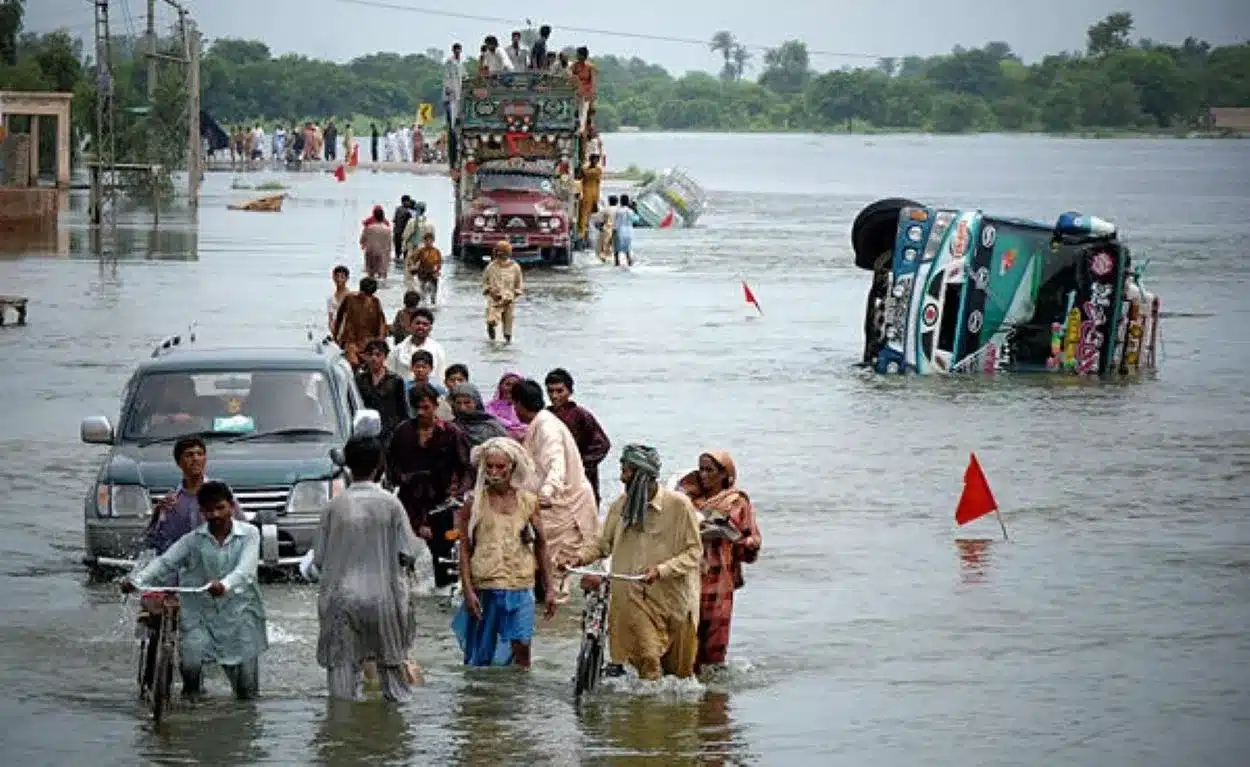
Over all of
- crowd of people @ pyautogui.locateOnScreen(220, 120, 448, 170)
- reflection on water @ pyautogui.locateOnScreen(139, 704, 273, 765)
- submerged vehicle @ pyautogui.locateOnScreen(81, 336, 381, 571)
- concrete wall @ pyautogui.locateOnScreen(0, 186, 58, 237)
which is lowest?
crowd of people @ pyautogui.locateOnScreen(220, 120, 448, 170)

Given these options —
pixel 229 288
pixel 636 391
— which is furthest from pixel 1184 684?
pixel 229 288

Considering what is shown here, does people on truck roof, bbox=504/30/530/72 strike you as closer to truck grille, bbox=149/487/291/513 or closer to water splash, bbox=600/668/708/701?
truck grille, bbox=149/487/291/513

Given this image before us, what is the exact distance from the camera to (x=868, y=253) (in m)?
33.3

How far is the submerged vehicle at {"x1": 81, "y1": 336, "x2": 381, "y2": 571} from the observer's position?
16.0 metres

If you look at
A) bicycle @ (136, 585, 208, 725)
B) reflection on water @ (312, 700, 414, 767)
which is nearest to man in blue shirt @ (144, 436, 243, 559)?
bicycle @ (136, 585, 208, 725)

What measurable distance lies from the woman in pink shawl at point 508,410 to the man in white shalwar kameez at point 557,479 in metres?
0.55

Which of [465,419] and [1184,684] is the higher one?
[465,419]

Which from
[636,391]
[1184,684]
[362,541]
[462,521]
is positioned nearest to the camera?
[362,541]

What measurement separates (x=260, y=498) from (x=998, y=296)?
17.4 metres

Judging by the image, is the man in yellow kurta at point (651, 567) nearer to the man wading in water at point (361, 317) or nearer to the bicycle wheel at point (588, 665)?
the bicycle wheel at point (588, 665)

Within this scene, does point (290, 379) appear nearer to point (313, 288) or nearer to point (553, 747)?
point (553, 747)

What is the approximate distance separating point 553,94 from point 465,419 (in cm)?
3589

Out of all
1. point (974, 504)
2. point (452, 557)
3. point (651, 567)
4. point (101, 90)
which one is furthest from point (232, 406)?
point (101, 90)

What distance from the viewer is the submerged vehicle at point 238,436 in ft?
52.6
